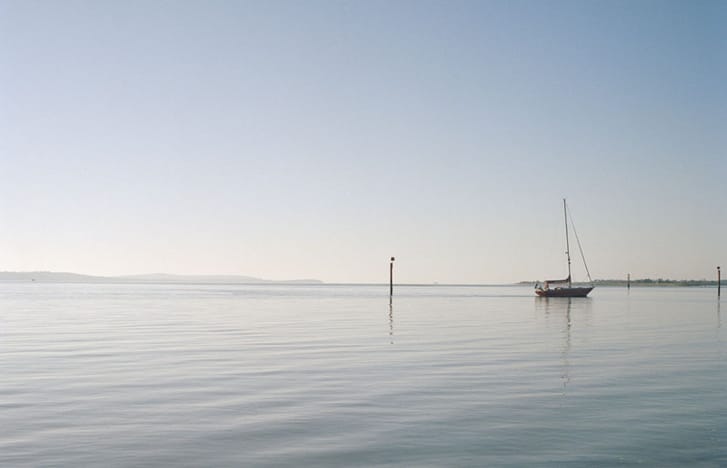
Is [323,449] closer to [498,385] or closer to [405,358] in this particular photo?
[498,385]

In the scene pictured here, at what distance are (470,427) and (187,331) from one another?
26.9 m

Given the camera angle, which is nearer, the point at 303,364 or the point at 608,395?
the point at 608,395

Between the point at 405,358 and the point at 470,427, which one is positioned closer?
the point at 470,427

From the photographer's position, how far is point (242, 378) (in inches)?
746

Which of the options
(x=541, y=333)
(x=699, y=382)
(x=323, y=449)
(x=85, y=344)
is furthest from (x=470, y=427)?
(x=541, y=333)

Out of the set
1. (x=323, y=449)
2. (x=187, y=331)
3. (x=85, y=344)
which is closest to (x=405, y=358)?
(x=323, y=449)

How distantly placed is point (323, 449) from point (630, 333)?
31110 millimetres

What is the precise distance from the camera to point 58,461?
401 inches

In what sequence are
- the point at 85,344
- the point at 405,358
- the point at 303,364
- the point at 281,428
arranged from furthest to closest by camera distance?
the point at 85,344
the point at 405,358
the point at 303,364
the point at 281,428

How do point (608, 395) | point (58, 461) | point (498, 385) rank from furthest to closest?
point (498, 385), point (608, 395), point (58, 461)

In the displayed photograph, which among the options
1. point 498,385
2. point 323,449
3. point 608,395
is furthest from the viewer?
point 498,385

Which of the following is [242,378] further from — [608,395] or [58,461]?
[608,395]

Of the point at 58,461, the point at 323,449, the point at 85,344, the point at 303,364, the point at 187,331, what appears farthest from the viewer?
the point at 187,331

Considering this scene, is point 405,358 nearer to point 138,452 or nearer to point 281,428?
point 281,428
